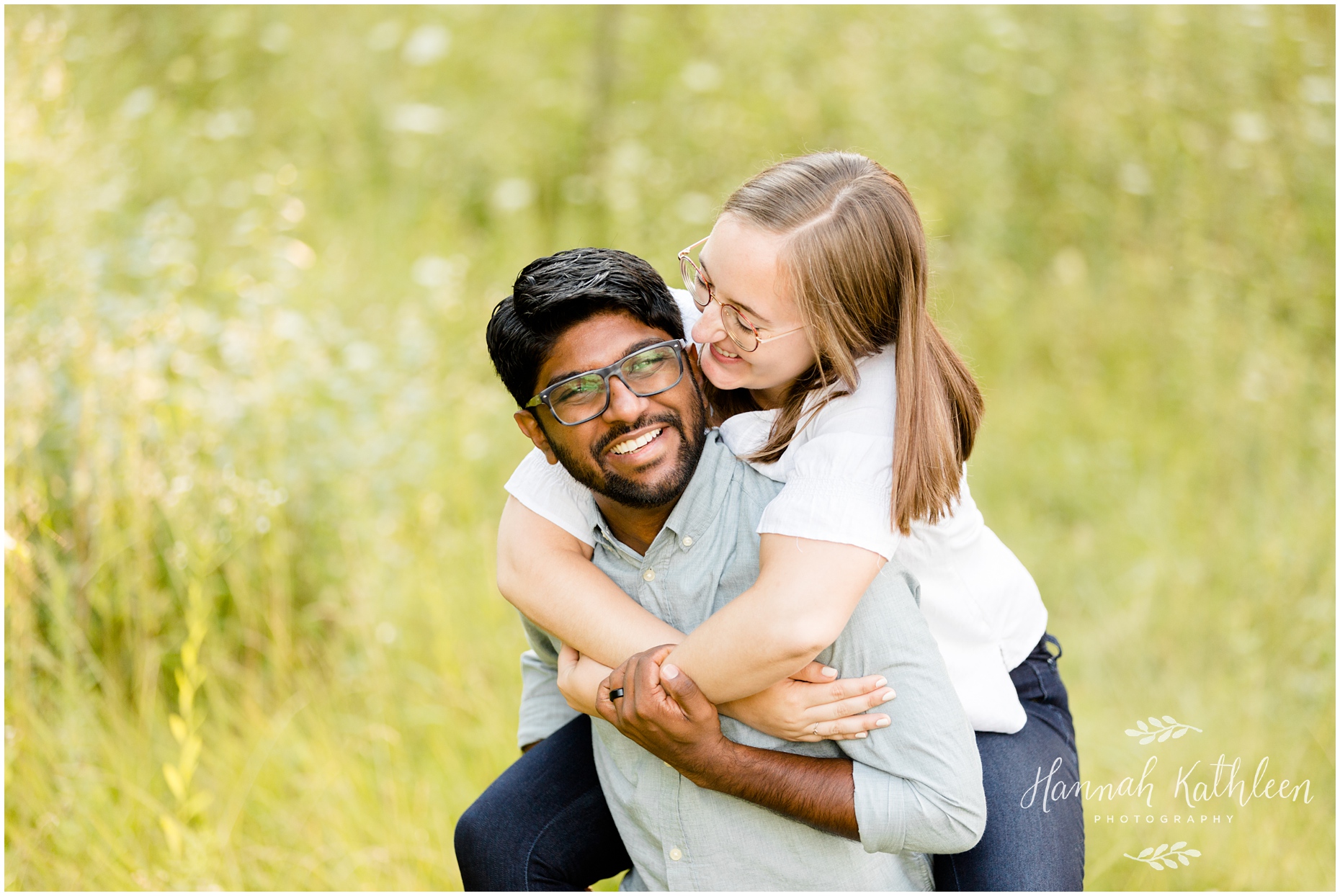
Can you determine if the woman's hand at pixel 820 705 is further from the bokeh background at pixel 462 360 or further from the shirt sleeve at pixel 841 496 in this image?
the bokeh background at pixel 462 360

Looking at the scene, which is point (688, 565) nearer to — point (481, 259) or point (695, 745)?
point (695, 745)

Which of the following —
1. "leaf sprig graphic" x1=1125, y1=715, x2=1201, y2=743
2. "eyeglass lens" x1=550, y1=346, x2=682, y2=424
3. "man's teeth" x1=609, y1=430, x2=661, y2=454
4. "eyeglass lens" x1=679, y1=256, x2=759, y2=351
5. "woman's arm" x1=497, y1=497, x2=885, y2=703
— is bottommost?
"leaf sprig graphic" x1=1125, y1=715, x2=1201, y2=743

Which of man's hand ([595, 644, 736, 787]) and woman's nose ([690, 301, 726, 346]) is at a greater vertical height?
woman's nose ([690, 301, 726, 346])

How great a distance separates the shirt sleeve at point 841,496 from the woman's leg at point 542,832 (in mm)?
784

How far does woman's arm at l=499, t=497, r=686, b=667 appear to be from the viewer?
1920 mm

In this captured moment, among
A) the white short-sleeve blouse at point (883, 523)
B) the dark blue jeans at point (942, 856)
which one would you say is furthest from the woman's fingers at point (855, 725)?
the dark blue jeans at point (942, 856)

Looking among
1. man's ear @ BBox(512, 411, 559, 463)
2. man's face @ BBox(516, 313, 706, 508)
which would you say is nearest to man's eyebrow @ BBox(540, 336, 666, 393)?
man's face @ BBox(516, 313, 706, 508)

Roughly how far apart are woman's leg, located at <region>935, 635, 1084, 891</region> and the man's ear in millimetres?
1026

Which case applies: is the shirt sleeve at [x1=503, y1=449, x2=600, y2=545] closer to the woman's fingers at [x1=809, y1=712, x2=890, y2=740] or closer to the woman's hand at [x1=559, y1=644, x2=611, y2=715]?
the woman's hand at [x1=559, y1=644, x2=611, y2=715]

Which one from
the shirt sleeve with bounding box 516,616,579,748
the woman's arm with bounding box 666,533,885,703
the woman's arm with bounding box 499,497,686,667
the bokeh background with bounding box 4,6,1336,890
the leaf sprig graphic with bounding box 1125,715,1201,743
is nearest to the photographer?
the woman's arm with bounding box 666,533,885,703

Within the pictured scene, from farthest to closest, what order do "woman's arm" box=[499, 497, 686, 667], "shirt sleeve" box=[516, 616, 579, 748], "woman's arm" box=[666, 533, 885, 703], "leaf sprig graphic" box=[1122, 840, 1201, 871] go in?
1. "leaf sprig graphic" box=[1122, 840, 1201, 871]
2. "shirt sleeve" box=[516, 616, 579, 748]
3. "woman's arm" box=[499, 497, 686, 667]
4. "woman's arm" box=[666, 533, 885, 703]

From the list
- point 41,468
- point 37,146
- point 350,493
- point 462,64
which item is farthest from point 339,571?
point 462,64

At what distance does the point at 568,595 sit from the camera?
6.49ft

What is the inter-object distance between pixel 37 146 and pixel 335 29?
3.26 meters
